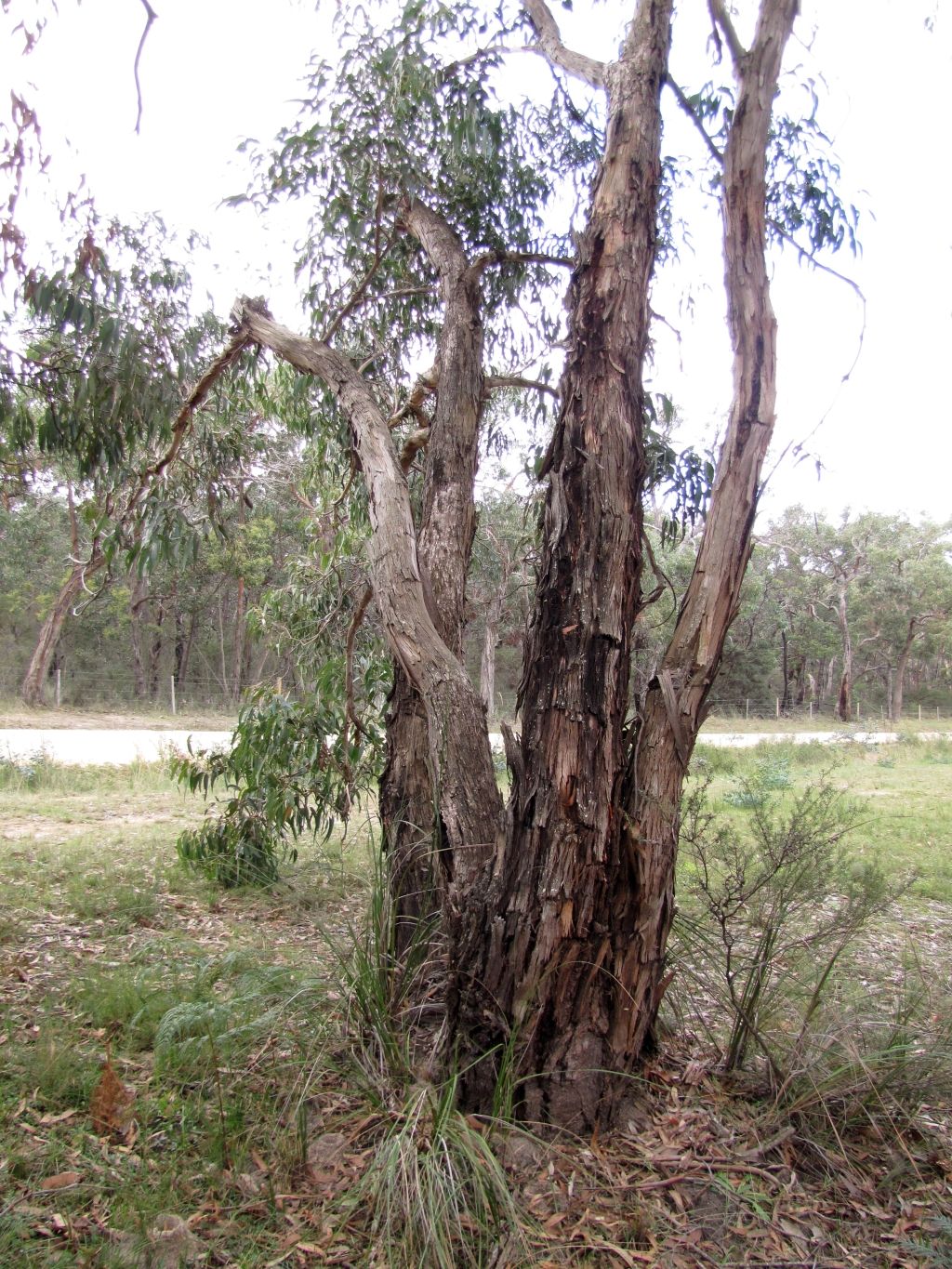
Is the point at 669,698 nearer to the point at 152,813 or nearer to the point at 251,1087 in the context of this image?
the point at 251,1087

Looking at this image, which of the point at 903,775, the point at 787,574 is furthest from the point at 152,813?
the point at 787,574

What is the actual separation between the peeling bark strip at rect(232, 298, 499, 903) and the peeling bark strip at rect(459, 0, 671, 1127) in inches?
10.9

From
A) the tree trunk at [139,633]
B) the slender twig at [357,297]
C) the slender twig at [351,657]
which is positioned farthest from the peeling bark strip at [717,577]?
the tree trunk at [139,633]

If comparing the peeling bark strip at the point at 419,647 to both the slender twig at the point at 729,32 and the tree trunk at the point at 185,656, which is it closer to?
the slender twig at the point at 729,32

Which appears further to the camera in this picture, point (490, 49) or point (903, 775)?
point (903, 775)

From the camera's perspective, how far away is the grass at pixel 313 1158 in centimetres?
206

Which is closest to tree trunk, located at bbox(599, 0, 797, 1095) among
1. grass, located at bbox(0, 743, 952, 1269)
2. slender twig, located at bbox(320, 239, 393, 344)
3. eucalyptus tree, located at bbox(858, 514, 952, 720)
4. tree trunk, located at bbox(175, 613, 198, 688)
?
grass, located at bbox(0, 743, 952, 1269)

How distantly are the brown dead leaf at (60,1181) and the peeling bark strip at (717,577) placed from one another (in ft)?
4.86

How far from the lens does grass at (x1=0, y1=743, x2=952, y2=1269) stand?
2062 millimetres

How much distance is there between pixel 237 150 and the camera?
17.4ft

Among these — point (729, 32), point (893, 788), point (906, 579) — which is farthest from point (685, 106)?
point (906, 579)

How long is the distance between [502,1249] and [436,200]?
5107 millimetres

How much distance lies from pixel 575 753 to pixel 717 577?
0.70 metres

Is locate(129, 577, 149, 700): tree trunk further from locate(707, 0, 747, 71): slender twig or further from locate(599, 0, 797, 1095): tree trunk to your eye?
locate(599, 0, 797, 1095): tree trunk
